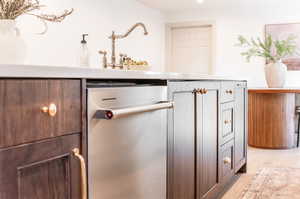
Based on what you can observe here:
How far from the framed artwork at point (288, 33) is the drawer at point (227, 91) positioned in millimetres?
3188

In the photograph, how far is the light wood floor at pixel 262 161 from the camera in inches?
120

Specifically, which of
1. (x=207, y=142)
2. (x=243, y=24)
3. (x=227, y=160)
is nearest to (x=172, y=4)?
(x=243, y=24)

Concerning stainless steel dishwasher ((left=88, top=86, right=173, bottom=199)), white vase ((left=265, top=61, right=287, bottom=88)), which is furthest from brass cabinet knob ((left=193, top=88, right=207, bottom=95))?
white vase ((left=265, top=61, right=287, bottom=88))

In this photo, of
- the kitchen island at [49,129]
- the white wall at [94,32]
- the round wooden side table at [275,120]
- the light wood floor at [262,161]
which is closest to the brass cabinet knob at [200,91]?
the kitchen island at [49,129]

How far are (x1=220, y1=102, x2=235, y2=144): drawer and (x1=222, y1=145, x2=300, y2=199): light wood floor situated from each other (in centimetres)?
42

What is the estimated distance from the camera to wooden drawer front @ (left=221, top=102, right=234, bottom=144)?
8.94ft

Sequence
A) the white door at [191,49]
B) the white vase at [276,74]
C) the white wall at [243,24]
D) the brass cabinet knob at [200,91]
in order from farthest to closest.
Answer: the white door at [191,49] < the white wall at [243,24] < the white vase at [276,74] < the brass cabinet knob at [200,91]

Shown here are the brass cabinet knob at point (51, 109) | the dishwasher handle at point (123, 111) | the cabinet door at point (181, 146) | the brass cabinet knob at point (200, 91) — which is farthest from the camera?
the brass cabinet knob at point (200, 91)

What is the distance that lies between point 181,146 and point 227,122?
102 centimetres

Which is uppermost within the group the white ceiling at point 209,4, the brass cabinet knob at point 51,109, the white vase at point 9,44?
the white ceiling at point 209,4

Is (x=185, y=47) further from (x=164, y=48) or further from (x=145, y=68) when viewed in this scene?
(x=145, y=68)

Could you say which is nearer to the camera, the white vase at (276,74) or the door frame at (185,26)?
the white vase at (276,74)

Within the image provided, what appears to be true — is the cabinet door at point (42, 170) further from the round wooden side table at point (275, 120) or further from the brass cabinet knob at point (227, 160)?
the round wooden side table at point (275, 120)

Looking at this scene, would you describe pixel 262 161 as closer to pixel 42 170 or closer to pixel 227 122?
pixel 227 122
